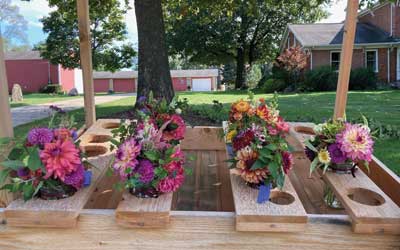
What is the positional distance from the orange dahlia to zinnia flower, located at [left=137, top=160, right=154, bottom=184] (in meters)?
0.40

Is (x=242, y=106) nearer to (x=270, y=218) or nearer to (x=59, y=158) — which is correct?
(x=270, y=218)

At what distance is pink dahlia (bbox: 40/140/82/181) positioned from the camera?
1.51 m

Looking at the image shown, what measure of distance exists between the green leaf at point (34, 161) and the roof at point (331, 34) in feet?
66.4

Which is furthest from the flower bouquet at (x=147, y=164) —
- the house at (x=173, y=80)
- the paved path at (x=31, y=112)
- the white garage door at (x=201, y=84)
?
the white garage door at (x=201, y=84)

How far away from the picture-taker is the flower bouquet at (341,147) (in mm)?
1931

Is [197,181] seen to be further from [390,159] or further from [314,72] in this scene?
[314,72]

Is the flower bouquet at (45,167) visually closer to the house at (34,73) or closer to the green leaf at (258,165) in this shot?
the green leaf at (258,165)

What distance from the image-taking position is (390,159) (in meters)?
4.15

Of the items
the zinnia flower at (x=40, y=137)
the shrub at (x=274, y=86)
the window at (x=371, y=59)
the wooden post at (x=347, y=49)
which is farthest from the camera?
the window at (x=371, y=59)

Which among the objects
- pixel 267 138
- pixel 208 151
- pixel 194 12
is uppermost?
pixel 194 12

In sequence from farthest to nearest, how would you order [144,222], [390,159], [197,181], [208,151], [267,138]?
[390,159]
[208,151]
[197,181]
[267,138]
[144,222]

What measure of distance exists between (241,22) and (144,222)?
83.3 feet

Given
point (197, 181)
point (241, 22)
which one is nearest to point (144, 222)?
point (197, 181)

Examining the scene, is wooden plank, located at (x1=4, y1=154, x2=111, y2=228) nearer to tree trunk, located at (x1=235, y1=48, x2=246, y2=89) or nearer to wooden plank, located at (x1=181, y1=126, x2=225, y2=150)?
wooden plank, located at (x1=181, y1=126, x2=225, y2=150)
